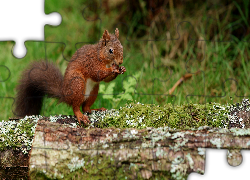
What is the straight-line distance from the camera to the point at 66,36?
6391mm

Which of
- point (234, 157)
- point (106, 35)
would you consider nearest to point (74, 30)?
point (106, 35)

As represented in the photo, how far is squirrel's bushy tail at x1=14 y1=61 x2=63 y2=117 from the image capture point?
3621mm

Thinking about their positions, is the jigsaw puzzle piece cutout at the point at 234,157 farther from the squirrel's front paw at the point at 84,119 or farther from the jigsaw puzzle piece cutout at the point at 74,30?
the jigsaw puzzle piece cutout at the point at 74,30

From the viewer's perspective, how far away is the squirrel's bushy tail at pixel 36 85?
11.9ft

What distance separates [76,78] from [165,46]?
2.91m

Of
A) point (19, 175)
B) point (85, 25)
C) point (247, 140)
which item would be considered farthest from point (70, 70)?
point (85, 25)

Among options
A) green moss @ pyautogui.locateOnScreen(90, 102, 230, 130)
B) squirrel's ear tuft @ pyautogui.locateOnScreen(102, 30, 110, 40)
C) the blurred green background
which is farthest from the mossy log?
the blurred green background

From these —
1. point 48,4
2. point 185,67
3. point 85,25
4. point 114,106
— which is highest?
point 48,4

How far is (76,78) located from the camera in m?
3.36

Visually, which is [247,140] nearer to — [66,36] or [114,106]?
[114,106]

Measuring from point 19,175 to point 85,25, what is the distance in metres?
3.96

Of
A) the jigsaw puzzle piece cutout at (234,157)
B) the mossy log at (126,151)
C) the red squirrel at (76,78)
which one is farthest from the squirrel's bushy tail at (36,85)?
the jigsaw puzzle piece cutout at (234,157)

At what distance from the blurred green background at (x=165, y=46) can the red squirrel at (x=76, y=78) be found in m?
0.61

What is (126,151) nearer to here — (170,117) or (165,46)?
(170,117)
